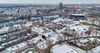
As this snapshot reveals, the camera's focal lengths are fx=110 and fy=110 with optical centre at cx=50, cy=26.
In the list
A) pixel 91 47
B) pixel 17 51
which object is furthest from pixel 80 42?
pixel 17 51

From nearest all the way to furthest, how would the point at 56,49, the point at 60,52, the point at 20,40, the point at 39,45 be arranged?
the point at 60,52 < the point at 56,49 < the point at 39,45 < the point at 20,40

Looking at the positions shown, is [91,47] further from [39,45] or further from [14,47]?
[14,47]

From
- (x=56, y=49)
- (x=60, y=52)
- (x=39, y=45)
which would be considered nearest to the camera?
(x=60, y=52)

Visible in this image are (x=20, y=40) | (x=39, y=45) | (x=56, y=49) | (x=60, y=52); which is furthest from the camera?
(x=20, y=40)

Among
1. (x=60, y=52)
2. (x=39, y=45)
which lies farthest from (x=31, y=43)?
(x=60, y=52)

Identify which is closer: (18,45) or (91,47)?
(91,47)

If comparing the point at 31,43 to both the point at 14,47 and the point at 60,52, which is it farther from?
the point at 60,52

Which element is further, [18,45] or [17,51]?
[18,45]

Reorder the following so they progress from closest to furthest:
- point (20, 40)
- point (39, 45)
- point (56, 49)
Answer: point (56, 49) < point (39, 45) < point (20, 40)
